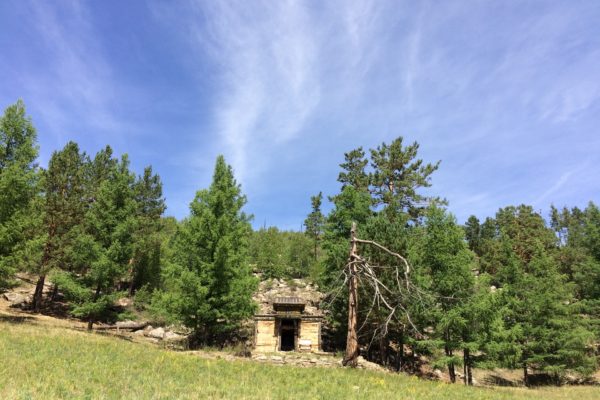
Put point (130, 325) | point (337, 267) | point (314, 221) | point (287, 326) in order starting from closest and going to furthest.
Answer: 1. point (337, 267)
2. point (287, 326)
3. point (130, 325)
4. point (314, 221)

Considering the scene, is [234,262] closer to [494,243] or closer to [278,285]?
[278,285]

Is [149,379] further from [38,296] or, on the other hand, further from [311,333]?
[38,296]

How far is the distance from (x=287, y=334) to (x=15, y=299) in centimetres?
2844

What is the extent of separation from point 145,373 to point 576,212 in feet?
307

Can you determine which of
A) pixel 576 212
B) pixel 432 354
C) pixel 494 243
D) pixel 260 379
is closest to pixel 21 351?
pixel 260 379

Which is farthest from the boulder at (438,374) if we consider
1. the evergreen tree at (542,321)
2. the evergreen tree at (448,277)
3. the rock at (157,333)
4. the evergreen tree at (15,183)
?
the evergreen tree at (15,183)

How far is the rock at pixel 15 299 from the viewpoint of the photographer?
1510 inches

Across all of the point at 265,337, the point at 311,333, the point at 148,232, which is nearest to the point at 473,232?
the point at 311,333

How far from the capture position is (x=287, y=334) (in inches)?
1507

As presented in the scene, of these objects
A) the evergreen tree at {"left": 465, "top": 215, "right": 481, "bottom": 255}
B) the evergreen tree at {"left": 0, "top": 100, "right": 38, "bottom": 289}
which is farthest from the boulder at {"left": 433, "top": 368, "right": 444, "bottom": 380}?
the evergreen tree at {"left": 465, "top": 215, "right": 481, "bottom": 255}

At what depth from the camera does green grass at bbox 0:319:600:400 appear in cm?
867

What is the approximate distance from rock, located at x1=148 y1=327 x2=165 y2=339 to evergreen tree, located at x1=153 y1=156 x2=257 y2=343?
13.3 metres

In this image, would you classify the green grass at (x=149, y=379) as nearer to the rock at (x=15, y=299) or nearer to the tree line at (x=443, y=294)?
the tree line at (x=443, y=294)

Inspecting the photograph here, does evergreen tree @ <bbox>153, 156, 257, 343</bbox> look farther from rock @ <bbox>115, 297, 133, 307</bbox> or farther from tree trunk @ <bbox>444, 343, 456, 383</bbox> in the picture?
rock @ <bbox>115, 297, 133, 307</bbox>
